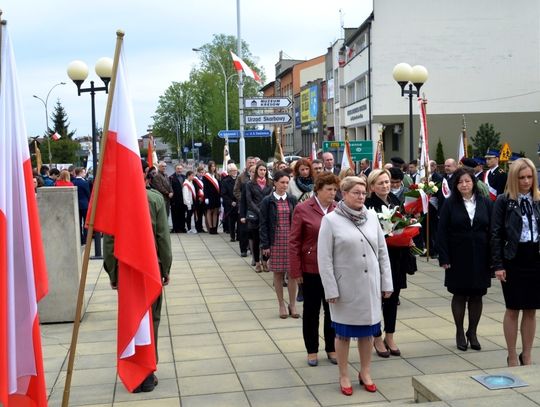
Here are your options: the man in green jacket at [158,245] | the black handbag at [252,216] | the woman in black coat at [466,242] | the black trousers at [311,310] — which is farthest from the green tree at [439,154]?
the man in green jacket at [158,245]

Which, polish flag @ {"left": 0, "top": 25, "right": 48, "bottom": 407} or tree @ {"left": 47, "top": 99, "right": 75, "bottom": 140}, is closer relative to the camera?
polish flag @ {"left": 0, "top": 25, "right": 48, "bottom": 407}

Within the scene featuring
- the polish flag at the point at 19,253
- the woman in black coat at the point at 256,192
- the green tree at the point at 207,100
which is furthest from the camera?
the green tree at the point at 207,100

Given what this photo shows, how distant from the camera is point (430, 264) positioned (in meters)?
13.1

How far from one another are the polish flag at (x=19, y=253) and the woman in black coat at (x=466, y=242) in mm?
4134

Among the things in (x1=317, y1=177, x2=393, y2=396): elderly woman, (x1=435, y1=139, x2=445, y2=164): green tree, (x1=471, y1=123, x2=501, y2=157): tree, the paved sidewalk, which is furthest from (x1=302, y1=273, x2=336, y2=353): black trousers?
(x1=435, y1=139, x2=445, y2=164): green tree

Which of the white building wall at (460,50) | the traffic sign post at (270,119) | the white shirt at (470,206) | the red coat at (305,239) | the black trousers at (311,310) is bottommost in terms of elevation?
the black trousers at (311,310)

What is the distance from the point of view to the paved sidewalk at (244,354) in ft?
19.4

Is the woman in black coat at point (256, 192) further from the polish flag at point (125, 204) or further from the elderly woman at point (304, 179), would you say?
the polish flag at point (125, 204)

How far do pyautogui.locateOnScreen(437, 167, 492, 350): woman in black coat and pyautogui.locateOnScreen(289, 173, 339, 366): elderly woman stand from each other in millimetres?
1228

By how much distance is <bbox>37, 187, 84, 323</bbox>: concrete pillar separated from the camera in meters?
8.83

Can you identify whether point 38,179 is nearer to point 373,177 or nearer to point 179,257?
point 179,257

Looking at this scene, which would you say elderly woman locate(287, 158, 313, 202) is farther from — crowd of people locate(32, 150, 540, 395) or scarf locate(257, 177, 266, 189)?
scarf locate(257, 177, 266, 189)

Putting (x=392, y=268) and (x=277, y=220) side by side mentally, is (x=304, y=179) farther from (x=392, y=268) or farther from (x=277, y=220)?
(x=392, y=268)

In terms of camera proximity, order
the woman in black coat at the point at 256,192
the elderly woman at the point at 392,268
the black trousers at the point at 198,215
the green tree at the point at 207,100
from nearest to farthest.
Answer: the elderly woman at the point at 392,268 → the woman in black coat at the point at 256,192 → the black trousers at the point at 198,215 → the green tree at the point at 207,100
